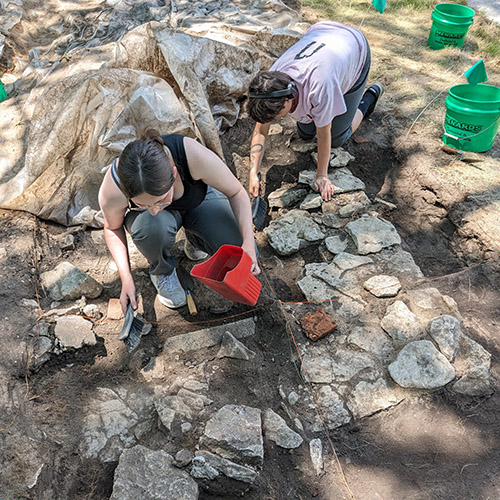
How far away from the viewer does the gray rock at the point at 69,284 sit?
2.51m

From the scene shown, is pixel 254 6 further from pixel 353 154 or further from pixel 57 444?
pixel 57 444

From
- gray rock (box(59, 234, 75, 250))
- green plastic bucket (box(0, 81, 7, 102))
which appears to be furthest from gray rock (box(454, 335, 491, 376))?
green plastic bucket (box(0, 81, 7, 102))

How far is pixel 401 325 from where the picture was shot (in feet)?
7.60

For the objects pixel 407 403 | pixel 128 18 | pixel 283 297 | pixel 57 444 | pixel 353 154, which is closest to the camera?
pixel 57 444

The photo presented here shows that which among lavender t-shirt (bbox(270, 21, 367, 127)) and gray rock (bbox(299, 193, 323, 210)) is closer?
lavender t-shirt (bbox(270, 21, 367, 127))

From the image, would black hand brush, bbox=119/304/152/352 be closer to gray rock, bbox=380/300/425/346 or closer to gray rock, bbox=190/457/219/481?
gray rock, bbox=190/457/219/481

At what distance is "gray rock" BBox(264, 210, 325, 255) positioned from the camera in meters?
2.85

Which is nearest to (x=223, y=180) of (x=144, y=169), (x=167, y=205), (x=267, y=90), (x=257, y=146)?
(x=167, y=205)

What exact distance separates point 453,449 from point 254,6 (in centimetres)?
398

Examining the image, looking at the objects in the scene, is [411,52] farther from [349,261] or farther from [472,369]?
[472,369]

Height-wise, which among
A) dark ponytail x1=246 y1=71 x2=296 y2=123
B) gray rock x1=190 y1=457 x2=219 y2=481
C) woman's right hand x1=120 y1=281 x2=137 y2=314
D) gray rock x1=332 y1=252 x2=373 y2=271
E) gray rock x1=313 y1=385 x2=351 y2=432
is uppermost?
dark ponytail x1=246 y1=71 x2=296 y2=123

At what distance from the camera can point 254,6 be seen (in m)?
4.31

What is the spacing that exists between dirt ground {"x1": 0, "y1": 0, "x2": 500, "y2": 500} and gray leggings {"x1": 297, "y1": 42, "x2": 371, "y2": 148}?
1.87 ft

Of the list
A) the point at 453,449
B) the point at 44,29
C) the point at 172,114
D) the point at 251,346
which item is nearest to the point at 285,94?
the point at 172,114
